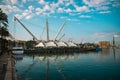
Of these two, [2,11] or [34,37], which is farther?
[34,37]

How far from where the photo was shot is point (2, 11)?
145 feet

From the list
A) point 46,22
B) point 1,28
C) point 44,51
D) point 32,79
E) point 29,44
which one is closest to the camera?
point 32,79

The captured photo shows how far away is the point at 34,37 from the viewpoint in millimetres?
123500

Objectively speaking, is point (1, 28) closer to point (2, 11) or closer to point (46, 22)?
point (2, 11)

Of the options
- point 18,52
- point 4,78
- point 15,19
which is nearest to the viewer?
point 4,78

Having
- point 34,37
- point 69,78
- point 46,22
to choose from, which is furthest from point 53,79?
point 46,22

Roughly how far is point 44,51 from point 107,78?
3210 inches

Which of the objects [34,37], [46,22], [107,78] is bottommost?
[107,78]

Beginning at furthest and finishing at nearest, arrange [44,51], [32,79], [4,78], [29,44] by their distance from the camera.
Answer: [29,44] < [44,51] < [32,79] < [4,78]

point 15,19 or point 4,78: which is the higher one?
point 15,19

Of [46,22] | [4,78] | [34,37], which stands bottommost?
[4,78]

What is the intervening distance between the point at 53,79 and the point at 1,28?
3028cm

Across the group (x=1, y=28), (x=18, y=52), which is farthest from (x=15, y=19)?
(x=1, y=28)

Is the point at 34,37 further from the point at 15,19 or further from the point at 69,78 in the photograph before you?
the point at 69,78
